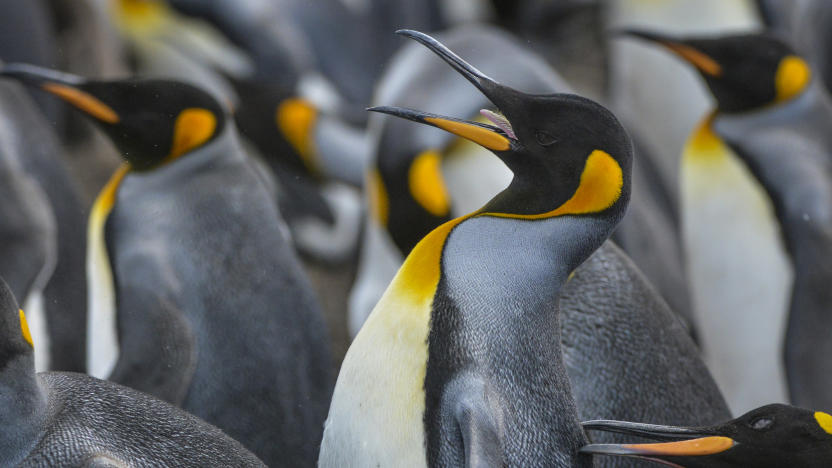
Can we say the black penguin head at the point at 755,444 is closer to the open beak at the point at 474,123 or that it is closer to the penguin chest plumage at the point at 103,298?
the open beak at the point at 474,123

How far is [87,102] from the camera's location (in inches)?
94.3

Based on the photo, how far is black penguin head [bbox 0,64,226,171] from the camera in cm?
240

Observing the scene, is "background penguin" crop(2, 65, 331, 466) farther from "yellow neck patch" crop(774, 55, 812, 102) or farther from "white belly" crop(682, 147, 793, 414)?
"yellow neck patch" crop(774, 55, 812, 102)

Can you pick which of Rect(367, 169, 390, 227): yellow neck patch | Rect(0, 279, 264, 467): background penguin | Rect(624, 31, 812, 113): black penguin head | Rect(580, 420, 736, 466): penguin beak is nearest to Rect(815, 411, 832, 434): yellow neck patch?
Rect(580, 420, 736, 466): penguin beak

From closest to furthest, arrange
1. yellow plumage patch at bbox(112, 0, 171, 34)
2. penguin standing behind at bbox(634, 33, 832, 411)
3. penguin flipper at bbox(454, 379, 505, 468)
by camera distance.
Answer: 1. penguin flipper at bbox(454, 379, 505, 468)
2. penguin standing behind at bbox(634, 33, 832, 411)
3. yellow plumage patch at bbox(112, 0, 171, 34)

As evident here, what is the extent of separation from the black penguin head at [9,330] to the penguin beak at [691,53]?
217 cm

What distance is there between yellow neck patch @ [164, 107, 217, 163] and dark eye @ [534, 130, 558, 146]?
35.2 inches

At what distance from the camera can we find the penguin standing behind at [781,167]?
3.08m

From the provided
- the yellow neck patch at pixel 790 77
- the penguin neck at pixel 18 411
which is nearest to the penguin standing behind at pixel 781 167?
the yellow neck patch at pixel 790 77

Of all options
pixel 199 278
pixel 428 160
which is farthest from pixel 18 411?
pixel 428 160

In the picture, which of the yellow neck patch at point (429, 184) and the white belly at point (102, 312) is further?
the yellow neck patch at point (429, 184)

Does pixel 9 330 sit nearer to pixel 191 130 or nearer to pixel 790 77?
pixel 191 130

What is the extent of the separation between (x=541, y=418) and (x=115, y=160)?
345 cm

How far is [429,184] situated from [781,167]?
90cm
